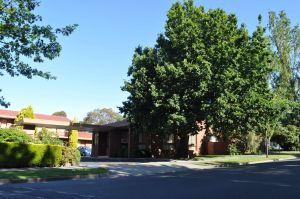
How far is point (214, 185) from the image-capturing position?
51.7ft

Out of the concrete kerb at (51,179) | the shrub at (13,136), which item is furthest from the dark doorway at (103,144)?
the concrete kerb at (51,179)

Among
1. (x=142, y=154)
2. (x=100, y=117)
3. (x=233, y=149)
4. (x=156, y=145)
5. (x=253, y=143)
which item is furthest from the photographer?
(x=100, y=117)

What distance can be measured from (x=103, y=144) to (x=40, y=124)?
8.21m

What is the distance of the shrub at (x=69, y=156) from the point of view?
94.0ft

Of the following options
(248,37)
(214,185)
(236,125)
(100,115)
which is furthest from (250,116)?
(100,115)

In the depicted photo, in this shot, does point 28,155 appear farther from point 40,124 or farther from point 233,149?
point 233,149

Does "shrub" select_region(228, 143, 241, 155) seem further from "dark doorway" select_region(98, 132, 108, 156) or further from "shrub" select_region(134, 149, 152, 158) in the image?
"dark doorway" select_region(98, 132, 108, 156)

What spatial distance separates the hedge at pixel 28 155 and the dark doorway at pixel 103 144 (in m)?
23.2

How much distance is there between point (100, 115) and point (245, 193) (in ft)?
320

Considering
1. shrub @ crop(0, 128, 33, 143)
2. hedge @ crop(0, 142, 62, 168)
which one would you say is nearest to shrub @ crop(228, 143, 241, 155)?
hedge @ crop(0, 142, 62, 168)

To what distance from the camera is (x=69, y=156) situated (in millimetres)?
28734

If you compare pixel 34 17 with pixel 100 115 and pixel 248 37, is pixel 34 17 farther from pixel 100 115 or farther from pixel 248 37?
pixel 100 115

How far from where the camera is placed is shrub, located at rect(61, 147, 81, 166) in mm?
28641

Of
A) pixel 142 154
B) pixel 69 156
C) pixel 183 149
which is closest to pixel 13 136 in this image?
pixel 69 156
